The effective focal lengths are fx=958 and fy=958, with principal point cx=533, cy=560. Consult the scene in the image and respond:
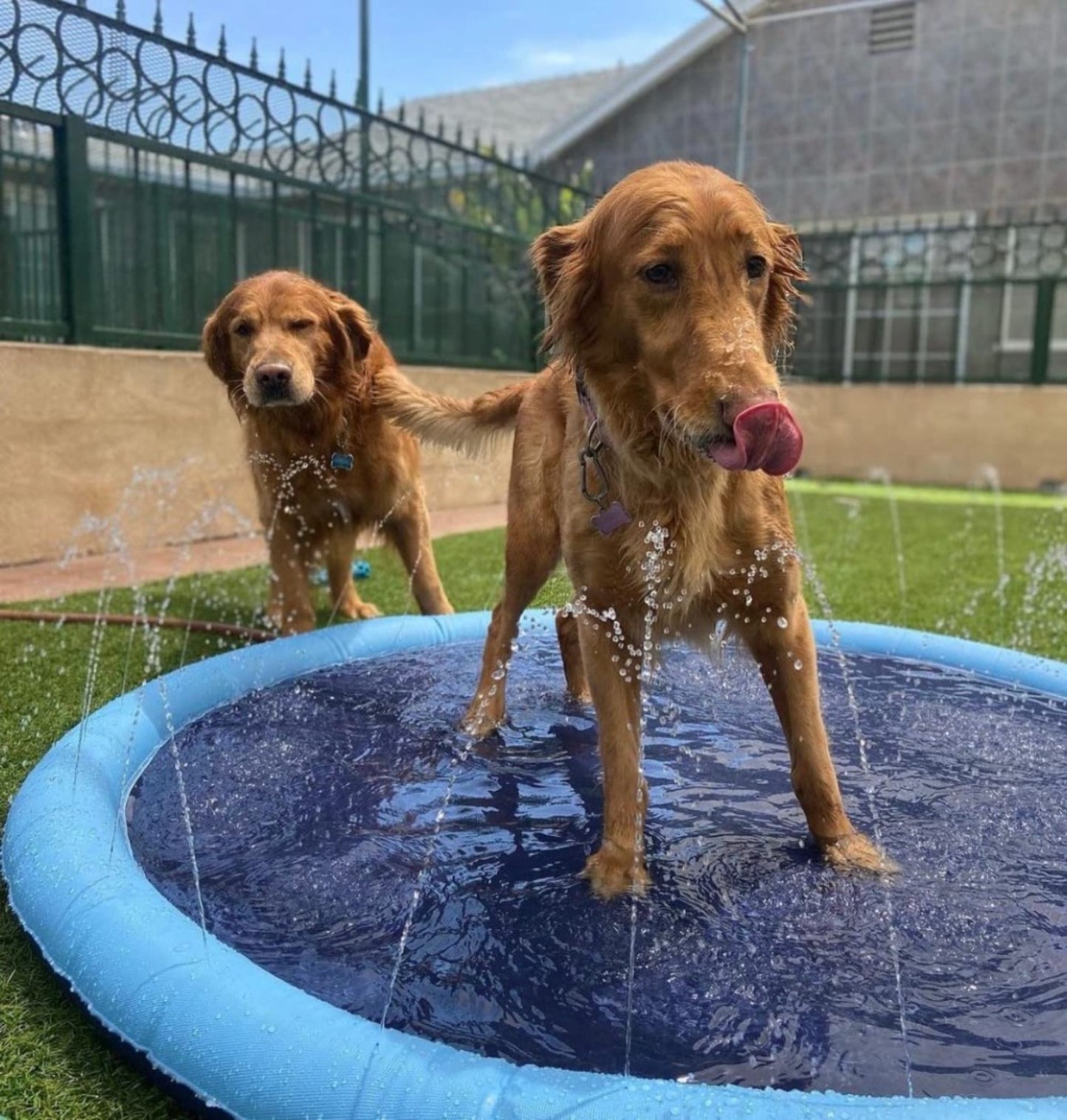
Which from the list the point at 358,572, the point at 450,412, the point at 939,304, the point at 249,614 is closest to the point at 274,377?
the point at 450,412

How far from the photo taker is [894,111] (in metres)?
17.3

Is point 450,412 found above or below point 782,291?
below

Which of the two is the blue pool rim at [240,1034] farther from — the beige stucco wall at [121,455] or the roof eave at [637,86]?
the roof eave at [637,86]

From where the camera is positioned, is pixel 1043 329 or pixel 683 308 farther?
pixel 1043 329

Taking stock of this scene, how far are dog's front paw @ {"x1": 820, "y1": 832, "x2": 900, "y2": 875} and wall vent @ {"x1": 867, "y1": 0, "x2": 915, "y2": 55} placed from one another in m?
18.3

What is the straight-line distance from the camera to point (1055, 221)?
1377 cm

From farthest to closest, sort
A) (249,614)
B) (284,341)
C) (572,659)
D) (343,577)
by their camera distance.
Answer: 1. (249,614)
2. (343,577)
3. (284,341)
4. (572,659)

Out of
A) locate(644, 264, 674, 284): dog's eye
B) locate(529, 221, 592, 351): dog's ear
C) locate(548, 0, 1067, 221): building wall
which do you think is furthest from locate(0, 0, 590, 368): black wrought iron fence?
locate(548, 0, 1067, 221): building wall

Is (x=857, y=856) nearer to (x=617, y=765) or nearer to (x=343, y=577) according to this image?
(x=617, y=765)

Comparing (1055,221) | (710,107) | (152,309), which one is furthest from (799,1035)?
(710,107)

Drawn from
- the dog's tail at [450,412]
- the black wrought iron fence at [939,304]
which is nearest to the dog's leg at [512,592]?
the dog's tail at [450,412]

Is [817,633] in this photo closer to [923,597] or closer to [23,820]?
[923,597]

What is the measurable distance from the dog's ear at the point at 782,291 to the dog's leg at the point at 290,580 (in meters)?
2.98

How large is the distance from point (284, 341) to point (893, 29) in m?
16.9
